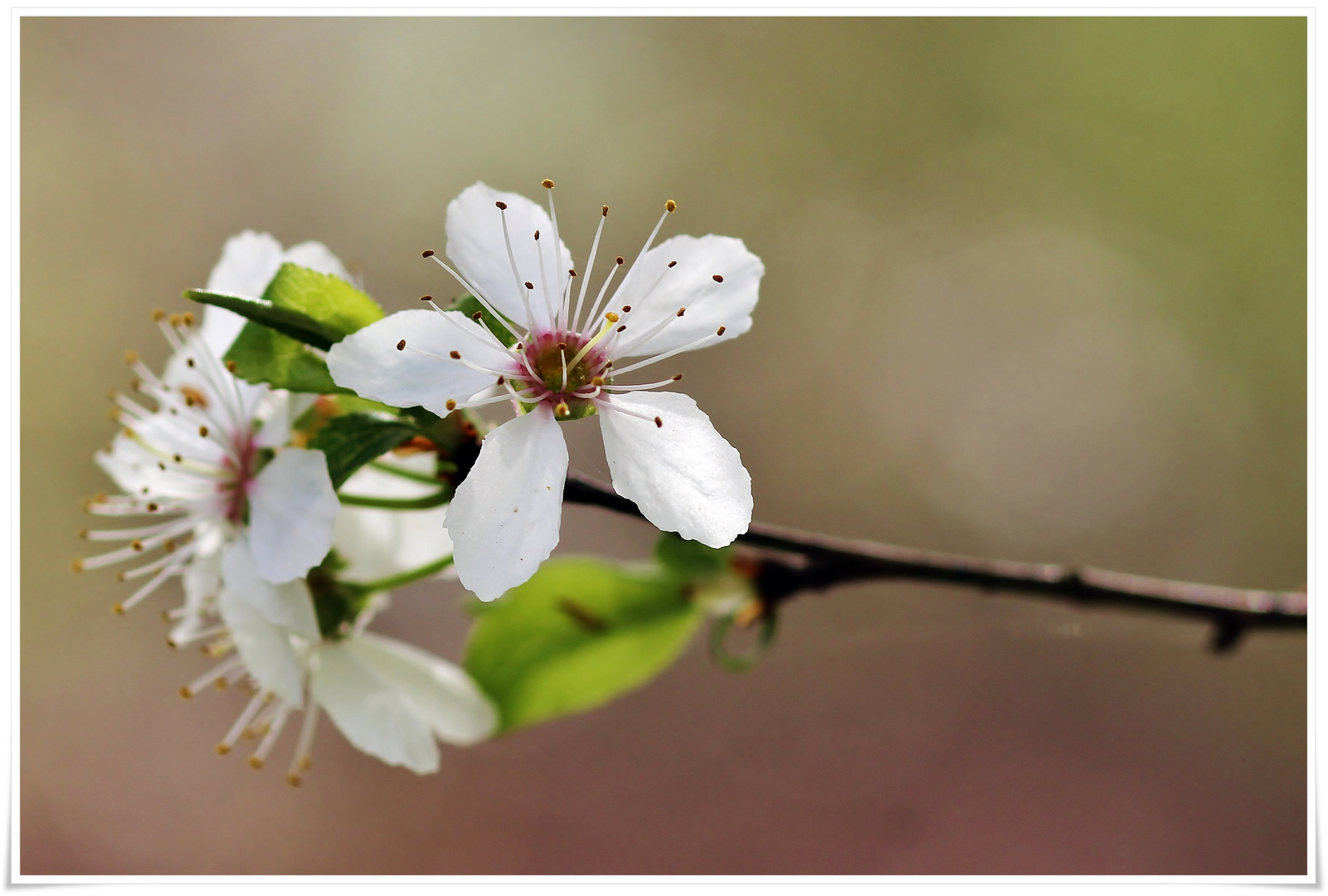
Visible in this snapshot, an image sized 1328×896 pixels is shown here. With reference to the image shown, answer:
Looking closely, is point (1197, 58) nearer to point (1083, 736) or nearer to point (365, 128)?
point (1083, 736)

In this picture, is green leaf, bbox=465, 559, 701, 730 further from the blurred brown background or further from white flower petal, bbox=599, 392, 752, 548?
the blurred brown background

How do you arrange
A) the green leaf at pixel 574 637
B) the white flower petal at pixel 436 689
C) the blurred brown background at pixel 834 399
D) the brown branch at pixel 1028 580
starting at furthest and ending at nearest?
the blurred brown background at pixel 834 399 < the green leaf at pixel 574 637 < the white flower petal at pixel 436 689 < the brown branch at pixel 1028 580

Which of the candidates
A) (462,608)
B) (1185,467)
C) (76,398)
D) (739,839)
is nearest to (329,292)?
(462,608)

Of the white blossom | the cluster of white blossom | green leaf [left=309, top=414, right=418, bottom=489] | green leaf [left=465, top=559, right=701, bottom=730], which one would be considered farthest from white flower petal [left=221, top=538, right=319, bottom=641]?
green leaf [left=465, top=559, right=701, bottom=730]

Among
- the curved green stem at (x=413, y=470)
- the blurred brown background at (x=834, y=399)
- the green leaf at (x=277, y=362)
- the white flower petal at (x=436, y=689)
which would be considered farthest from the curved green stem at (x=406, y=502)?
the blurred brown background at (x=834, y=399)

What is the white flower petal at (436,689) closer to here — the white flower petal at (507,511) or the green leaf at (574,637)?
the green leaf at (574,637)

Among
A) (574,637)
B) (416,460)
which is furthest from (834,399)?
(416,460)
